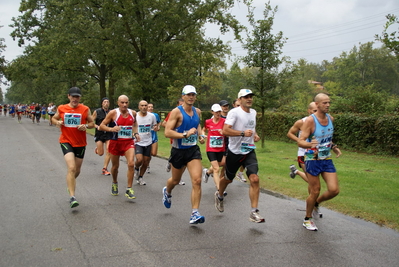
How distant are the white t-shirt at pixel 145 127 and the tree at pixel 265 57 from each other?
26.0ft

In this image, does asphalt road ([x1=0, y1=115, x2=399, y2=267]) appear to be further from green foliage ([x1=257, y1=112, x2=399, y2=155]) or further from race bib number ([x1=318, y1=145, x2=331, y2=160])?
green foliage ([x1=257, y1=112, x2=399, y2=155])

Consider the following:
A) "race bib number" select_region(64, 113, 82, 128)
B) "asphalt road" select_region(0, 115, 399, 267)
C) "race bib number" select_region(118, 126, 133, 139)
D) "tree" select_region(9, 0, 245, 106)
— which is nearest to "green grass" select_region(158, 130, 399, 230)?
"asphalt road" select_region(0, 115, 399, 267)

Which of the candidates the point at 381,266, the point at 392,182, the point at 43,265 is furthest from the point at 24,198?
the point at 392,182

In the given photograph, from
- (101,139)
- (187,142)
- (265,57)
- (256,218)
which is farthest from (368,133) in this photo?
(187,142)

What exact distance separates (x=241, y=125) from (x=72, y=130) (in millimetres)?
3118

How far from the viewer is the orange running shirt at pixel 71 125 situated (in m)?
6.96

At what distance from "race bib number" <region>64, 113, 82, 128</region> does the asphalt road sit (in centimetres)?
149

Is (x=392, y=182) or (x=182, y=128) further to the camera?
(x=392, y=182)

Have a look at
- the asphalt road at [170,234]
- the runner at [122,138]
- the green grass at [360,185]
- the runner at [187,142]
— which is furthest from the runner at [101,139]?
the runner at [187,142]

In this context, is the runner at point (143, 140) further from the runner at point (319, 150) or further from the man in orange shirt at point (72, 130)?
the runner at point (319, 150)

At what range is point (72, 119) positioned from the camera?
6.99 metres

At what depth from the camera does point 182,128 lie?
5.93 metres

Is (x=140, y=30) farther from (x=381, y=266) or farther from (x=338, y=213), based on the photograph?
(x=381, y=266)

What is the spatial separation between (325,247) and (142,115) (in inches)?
221
